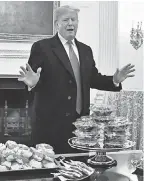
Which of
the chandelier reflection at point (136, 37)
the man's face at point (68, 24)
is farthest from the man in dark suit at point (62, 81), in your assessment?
the chandelier reflection at point (136, 37)

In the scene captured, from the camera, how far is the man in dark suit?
1.01 metres

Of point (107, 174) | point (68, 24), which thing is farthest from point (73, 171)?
point (68, 24)

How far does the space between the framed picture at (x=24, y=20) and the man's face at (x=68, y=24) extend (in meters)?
0.08

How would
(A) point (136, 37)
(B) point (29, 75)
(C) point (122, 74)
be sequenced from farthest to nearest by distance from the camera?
1. (A) point (136, 37)
2. (C) point (122, 74)
3. (B) point (29, 75)

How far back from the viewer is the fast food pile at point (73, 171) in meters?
0.67

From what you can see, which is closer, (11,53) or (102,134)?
(102,134)

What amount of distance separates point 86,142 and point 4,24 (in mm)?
597

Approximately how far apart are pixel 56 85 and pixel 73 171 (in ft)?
1.28

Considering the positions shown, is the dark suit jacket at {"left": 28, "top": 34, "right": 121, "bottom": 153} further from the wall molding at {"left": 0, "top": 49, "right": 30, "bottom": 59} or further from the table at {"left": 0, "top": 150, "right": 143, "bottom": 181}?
the table at {"left": 0, "top": 150, "right": 143, "bottom": 181}

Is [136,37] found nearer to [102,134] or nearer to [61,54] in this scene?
[61,54]

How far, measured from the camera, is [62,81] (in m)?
1.02

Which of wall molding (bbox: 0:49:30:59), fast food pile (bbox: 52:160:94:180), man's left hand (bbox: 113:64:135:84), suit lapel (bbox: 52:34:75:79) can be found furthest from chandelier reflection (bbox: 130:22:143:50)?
fast food pile (bbox: 52:160:94:180)

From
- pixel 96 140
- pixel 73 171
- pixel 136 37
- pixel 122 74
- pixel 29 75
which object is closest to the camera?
pixel 73 171

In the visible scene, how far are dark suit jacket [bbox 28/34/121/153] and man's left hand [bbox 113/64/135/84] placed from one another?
2 cm
